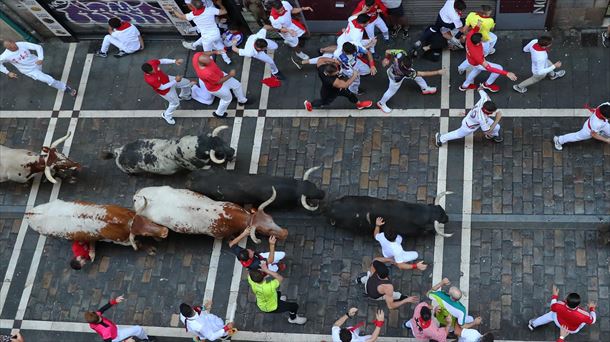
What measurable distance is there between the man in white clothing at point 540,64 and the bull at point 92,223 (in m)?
8.67

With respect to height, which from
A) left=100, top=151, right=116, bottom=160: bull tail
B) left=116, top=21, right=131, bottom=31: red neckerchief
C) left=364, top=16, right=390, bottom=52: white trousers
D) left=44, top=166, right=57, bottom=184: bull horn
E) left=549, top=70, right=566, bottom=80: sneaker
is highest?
left=364, top=16, right=390, bottom=52: white trousers

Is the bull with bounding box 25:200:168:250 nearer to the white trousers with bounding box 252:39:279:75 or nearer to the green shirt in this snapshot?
the green shirt

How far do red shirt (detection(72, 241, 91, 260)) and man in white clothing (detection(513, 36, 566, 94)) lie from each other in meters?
10.4

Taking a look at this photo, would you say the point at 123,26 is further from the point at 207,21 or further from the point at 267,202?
the point at 267,202

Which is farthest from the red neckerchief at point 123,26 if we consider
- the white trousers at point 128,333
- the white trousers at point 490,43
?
the white trousers at point 490,43

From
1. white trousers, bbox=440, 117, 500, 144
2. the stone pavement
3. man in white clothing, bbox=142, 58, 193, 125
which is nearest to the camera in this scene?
the stone pavement

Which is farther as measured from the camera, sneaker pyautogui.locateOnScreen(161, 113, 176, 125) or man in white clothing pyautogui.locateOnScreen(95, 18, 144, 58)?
man in white clothing pyautogui.locateOnScreen(95, 18, 144, 58)

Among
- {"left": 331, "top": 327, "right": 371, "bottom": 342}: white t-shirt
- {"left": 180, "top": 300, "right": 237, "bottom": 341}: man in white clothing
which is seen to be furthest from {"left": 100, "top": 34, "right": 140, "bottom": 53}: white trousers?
{"left": 331, "top": 327, "right": 371, "bottom": 342}: white t-shirt

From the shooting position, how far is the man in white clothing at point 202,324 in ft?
37.1

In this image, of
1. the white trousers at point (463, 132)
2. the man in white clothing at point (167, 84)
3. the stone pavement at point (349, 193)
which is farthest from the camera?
the man in white clothing at point (167, 84)

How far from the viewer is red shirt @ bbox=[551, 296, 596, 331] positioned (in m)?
10.7

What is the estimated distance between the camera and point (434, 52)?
15.5 m

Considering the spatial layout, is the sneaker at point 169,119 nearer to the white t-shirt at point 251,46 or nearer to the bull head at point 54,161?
the bull head at point 54,161

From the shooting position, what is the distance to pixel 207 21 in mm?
15312
